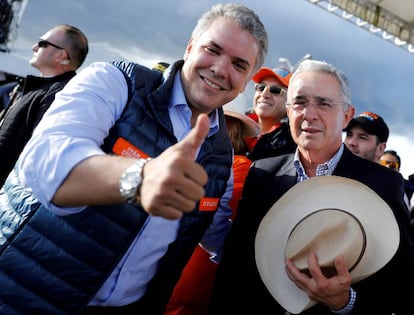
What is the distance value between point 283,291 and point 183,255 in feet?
1.37

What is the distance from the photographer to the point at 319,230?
1.48 meters

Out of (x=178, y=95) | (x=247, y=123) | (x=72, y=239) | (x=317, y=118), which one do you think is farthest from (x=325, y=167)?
(x=72, y=239)

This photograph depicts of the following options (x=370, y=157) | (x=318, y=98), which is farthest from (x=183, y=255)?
(x=370, y=157)

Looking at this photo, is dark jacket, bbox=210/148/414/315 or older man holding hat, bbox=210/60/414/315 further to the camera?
dark jacket, bbox=210/148/414/315

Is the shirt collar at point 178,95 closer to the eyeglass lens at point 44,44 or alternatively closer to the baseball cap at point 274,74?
the baseball cap at point 274,74

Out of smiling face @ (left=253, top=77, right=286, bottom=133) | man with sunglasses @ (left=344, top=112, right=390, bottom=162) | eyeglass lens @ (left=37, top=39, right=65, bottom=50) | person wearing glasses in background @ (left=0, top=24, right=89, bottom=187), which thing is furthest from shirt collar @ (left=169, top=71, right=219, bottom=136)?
man with sunglasses @ (left=344, top=112, right=390, bottom=162)

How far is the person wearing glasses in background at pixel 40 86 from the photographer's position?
2420 millimetres

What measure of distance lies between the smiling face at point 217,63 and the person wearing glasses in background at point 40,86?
1266 millimetres

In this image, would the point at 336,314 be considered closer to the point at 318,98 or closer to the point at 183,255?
the point at 183,255

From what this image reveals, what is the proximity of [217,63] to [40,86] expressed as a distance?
159cm

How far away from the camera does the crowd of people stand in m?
0.96

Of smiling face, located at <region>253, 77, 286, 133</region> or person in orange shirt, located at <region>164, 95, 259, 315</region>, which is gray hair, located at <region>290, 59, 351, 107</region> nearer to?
person in orange shirt, located at <region>164, 95, 259, 315</region>

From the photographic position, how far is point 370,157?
3.57 m

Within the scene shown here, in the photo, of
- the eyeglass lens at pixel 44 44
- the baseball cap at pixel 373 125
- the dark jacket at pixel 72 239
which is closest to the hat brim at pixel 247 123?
the dark jacket at pixel 72 239
